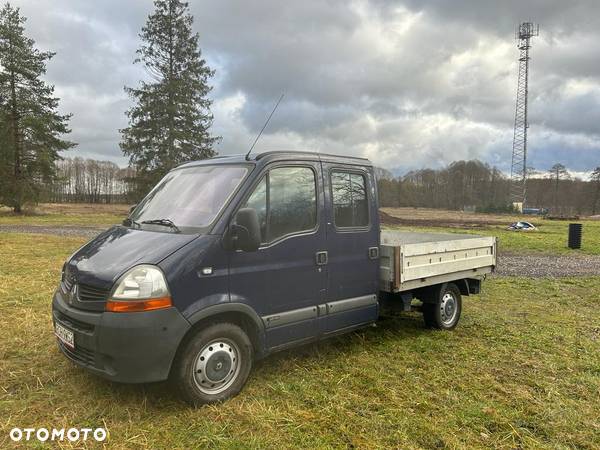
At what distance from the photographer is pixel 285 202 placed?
175 inches

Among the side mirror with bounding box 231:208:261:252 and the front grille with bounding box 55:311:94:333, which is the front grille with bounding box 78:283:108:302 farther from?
the side mirror with bounding box 231:208:261:252

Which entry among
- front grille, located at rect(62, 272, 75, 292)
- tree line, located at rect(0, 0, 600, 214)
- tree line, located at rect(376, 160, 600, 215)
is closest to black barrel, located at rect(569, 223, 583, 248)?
tree line, located at rect(0, 0, 600, 214)

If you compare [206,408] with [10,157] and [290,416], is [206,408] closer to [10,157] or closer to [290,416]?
[290,416]

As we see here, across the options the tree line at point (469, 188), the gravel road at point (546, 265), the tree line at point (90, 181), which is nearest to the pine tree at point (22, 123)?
the gravel road at point (546, 265)

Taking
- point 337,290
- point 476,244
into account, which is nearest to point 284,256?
point 337,290

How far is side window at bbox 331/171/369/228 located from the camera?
16.2 feet

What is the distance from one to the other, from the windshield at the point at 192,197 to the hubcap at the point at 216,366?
1093mm

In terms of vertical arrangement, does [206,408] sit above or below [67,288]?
below

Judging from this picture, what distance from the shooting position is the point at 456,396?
419cm

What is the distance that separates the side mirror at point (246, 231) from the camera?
3789 millimetres

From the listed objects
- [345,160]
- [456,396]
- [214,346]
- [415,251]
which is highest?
[345,160]

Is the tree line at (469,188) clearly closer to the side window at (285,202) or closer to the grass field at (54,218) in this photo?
the grass field at (54,218)

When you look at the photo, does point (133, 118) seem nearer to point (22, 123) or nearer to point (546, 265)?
point (22, 123)

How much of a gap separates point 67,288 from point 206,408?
5.53ft
